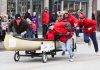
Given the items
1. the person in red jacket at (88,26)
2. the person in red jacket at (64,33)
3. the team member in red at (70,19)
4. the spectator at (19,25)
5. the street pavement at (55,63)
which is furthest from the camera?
the person in red jacket at (88,26)

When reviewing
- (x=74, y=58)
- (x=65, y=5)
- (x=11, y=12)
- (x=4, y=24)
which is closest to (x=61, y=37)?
(x=74, y=58)

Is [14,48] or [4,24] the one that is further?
[4,24]

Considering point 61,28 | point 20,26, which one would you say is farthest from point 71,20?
point 20,26

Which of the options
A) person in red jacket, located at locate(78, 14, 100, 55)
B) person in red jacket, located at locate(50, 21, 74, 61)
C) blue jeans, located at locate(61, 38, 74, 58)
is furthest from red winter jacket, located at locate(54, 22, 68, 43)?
person in red jacket, located at locate(78, 14, 100, 55)

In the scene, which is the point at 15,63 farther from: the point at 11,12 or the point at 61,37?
the point at 11,12

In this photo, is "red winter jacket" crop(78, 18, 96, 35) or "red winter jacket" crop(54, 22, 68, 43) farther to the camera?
"red winter jacket" crop(78, 18, 96, 35)

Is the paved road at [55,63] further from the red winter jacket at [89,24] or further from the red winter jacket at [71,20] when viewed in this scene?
the red winter jacket at [71,20]

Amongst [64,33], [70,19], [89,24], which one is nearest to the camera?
[64,33]

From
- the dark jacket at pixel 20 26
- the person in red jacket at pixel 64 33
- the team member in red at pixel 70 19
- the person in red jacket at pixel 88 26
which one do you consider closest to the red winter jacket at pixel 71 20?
the team member in red at pixel 70 19

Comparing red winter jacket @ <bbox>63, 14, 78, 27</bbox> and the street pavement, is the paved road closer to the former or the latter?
the street pavement

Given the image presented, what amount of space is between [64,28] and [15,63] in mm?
1899

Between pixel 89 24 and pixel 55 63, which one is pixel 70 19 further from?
pixel 55 63

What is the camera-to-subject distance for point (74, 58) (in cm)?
1510

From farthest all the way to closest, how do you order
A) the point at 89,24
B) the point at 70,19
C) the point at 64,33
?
1. the point at 89,24
2. the point at 70,19
3. the point at 64,33
